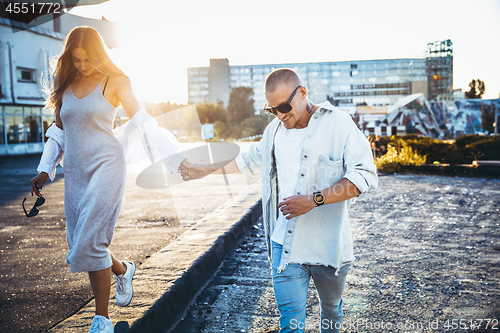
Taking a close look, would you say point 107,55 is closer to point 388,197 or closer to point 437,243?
point 437,243

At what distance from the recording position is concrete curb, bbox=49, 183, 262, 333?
276 centimetres

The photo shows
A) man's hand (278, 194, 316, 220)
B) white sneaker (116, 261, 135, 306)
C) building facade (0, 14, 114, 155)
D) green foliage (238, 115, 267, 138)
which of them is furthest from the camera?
green foliage (238, 115, 267, 138)

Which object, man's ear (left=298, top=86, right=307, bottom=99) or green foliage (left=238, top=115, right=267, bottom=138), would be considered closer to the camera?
man's ear (left=298, top=86, right=307, bottom=99)

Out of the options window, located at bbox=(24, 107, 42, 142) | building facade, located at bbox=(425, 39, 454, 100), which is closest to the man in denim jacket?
window, located at bbox=(24, 107, 42, 142)

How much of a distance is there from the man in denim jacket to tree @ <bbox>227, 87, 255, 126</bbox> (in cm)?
9059

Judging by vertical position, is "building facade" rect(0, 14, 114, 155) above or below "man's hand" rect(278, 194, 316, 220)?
above

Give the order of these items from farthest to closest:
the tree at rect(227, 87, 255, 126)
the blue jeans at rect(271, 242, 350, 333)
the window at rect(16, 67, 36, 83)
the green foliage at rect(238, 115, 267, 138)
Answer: the tree at rect(227, 87, 255, 126) → the green foliage at rect(238, 115, 267, 138) → the window at rect(16, 67, 36, 83) → the blue jeans at rect(271, 242, 350, 333)

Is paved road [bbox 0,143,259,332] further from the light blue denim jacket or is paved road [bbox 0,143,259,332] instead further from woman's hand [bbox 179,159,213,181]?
the light blue denim jacket

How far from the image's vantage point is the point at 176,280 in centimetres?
346

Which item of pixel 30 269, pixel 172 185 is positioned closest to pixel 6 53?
pixel 172 185

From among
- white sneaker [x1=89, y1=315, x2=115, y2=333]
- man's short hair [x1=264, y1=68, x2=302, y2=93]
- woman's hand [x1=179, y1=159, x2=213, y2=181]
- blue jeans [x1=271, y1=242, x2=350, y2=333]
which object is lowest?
white sneaker [x1=89, y1=315, x2=115, y2=333]

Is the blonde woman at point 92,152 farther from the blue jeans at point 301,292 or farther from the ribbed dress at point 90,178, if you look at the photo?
the blue jeans at point 301,292

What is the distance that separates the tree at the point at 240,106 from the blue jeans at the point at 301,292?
298ft

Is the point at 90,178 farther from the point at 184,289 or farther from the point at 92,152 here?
the point at 184,289
